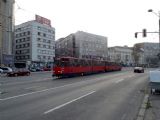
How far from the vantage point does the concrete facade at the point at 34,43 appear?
4594 inches

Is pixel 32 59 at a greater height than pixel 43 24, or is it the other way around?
pixel 43 24

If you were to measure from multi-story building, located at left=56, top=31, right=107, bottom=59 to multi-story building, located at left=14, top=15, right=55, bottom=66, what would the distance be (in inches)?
304

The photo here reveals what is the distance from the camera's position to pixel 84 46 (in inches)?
5399

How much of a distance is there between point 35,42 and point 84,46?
27226 mm

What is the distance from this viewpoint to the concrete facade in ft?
383

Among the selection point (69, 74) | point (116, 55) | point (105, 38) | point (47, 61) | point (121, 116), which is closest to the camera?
point (121, 116)

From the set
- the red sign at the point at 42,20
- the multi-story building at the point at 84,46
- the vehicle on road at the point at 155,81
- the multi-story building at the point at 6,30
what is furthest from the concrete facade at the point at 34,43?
the vehicle on road at the point at 155,81

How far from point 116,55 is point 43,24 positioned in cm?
7052

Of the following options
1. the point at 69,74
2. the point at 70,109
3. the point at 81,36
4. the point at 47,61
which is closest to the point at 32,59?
the point at 47,61

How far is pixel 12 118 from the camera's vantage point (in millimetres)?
10016

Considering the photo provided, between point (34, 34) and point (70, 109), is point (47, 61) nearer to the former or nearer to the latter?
point (34, 34)

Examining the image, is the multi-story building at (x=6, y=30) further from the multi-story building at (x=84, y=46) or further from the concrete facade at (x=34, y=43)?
the multi-story building at (x=84, y=46)

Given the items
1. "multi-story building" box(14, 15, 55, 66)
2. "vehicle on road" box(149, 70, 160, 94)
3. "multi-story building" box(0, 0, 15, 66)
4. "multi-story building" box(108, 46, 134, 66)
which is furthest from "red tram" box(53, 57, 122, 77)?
"multi-story building" box(108, 46, 134, 66)

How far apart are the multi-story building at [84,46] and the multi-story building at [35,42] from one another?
7.72 m
